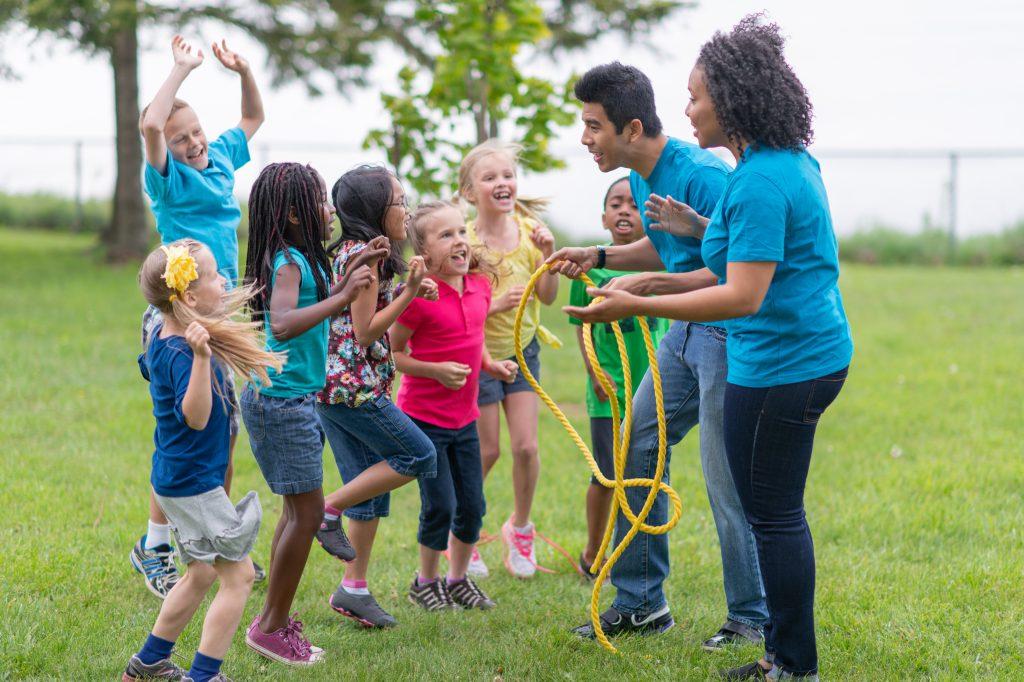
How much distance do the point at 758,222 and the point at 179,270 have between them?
172 centimetres

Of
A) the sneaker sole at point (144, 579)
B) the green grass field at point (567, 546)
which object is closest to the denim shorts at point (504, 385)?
the green grass field at point (567, 546)

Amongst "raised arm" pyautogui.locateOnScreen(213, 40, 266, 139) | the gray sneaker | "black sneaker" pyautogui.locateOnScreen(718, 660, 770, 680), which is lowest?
"black sneaker" pyautogui.locateOnScreen(718, 660, 770, 680)

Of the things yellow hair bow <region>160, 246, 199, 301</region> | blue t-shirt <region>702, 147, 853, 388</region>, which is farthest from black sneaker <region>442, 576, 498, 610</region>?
yellow hair bow <region>160, 246, 199, 301</region>

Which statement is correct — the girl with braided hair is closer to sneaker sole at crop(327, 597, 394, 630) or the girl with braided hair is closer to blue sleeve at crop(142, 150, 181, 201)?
sneaker sole at crop(327, 597, 394, 630)

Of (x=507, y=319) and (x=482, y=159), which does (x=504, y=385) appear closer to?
(x=507, y=319)

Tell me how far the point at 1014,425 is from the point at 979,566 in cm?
290

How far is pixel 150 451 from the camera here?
6578 mm

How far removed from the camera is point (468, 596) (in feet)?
14.9

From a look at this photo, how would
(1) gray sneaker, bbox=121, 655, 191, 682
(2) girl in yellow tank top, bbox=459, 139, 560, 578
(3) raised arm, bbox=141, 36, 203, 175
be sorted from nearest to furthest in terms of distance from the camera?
(1) gray sneaker, bbox=121, 655, 191, 682 → (3) raised arm, bbox=141, 36, 203, 175 → (2) girl in yellow tank top, bbox=459, 139, 560, 578

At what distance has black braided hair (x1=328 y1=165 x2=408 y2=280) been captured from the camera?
404 cm

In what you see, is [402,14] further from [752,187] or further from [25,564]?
[752,187]

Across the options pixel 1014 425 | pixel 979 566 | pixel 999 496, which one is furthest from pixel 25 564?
pixel 1014 425

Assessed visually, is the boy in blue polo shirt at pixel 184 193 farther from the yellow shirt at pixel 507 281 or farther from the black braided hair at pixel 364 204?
the yellow shirt at pixel 507 281

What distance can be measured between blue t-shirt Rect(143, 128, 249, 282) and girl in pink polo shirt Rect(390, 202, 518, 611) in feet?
2.61
